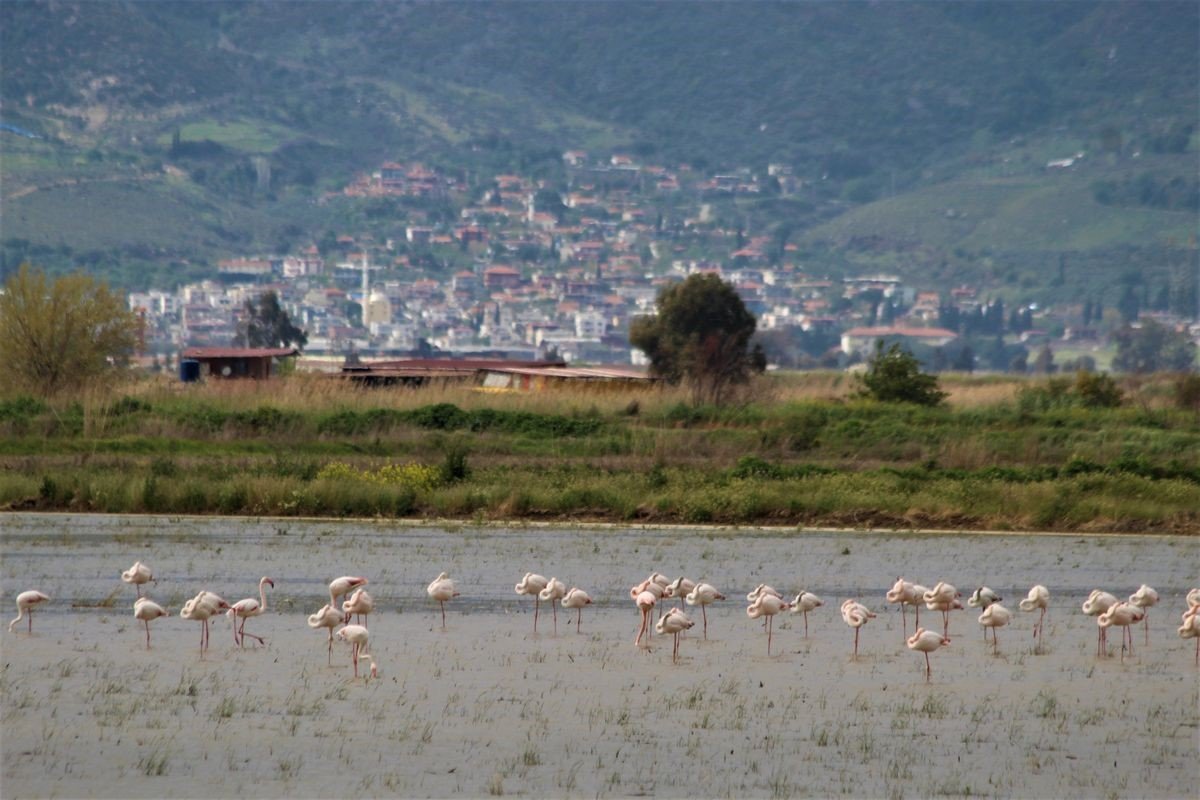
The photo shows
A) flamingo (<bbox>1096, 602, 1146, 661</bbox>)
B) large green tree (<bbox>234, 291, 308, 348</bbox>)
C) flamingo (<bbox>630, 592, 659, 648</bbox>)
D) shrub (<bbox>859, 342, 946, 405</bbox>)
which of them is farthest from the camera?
large green tree (<bbox>234, 291, 308, 348</bbox>)

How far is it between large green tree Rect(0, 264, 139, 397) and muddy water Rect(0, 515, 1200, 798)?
900 inches

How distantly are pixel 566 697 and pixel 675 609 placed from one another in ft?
7.41

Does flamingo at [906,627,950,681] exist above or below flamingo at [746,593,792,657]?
below

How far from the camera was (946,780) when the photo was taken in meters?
10.8

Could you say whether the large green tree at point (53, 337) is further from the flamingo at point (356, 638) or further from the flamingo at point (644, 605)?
the flamingo at point (356, 638)

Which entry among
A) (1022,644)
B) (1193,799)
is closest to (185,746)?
(1193,799)

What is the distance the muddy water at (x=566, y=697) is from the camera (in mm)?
10773

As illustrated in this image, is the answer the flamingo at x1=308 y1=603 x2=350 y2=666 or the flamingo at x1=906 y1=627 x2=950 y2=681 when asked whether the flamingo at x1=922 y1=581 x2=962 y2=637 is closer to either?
the flamingo at x1=906 y1=627 x2=950 y2=681

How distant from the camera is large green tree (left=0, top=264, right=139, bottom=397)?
41.1m

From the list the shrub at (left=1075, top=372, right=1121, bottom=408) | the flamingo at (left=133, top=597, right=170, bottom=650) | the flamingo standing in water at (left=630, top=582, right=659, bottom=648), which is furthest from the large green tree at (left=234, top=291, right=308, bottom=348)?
the flamingo standing in water at (left=630, top=582, right=659, bottom=648)

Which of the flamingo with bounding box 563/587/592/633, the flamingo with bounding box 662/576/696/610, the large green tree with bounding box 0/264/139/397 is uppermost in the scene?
the large green tree with bounding box 0/264/139/397

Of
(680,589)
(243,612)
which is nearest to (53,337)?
(243,612)

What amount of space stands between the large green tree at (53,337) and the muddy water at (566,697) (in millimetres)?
22870

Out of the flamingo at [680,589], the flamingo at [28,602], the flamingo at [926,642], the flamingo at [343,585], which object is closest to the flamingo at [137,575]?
the flamingo at [28,602]
